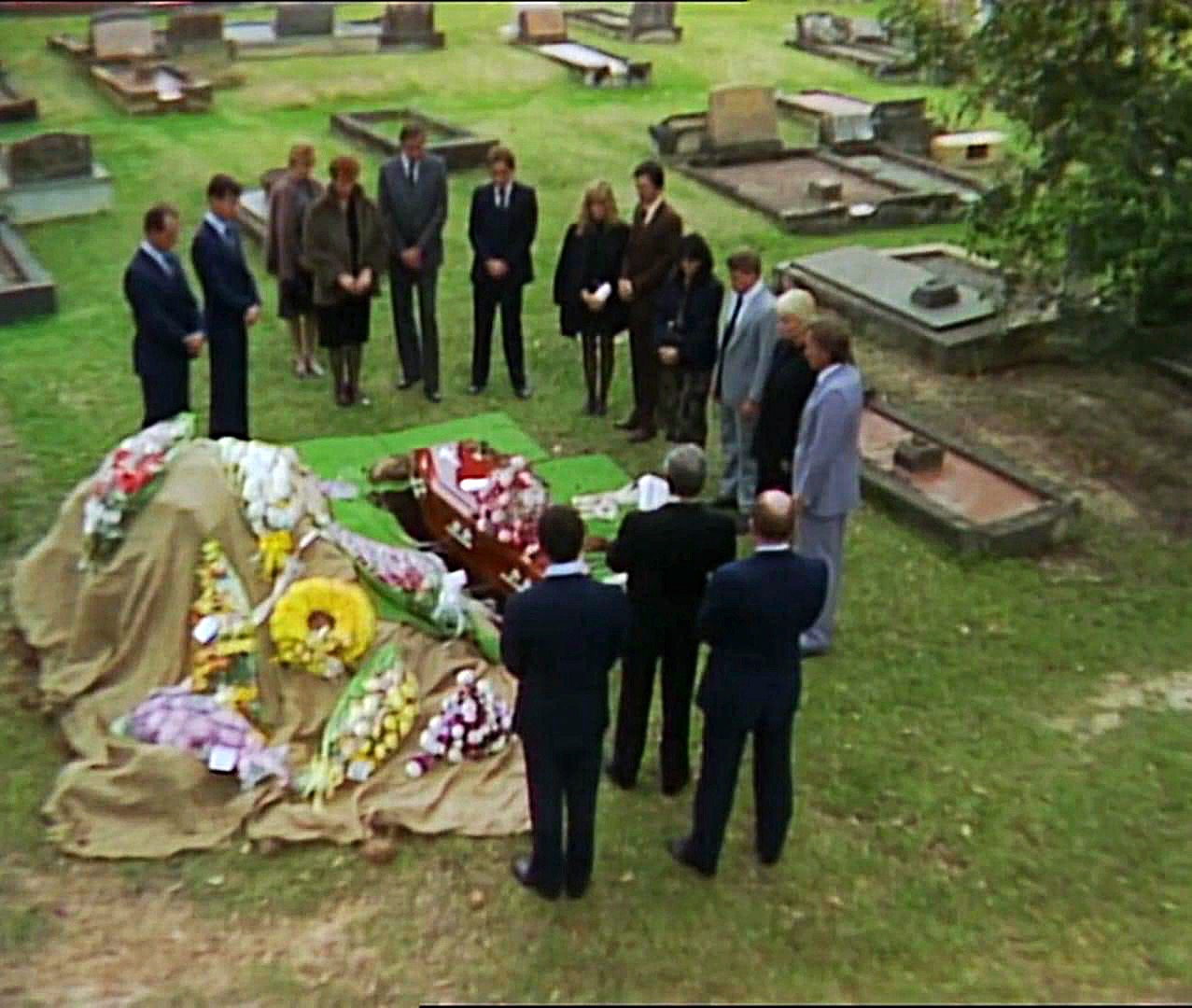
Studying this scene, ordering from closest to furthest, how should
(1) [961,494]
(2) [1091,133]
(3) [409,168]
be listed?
(1) [961,494]
(2) [1091,133]
(3) [409,168]

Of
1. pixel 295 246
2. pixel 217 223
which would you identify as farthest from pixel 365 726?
pixel 295 246

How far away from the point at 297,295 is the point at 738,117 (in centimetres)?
805

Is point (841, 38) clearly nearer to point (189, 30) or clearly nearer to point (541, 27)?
point (541, 27)

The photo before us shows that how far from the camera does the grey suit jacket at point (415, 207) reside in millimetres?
10914

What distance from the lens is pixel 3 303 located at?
1284 cm

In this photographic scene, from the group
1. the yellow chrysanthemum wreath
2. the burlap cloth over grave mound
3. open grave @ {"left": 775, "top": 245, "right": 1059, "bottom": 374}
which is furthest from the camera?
open grave @ {"left": 775, "top": 245, "right": 1059, "bottom": 374}

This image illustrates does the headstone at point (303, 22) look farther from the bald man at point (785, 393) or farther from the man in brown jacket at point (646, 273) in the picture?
the bald man at point (785, 393)

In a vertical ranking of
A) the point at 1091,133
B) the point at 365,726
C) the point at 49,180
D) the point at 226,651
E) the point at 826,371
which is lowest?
the point at 49,180

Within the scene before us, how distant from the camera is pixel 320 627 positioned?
7.29 m

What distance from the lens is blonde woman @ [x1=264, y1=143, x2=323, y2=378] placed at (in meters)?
10.8

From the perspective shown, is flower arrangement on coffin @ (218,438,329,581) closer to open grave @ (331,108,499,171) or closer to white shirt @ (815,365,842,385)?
white shirt @ (815,365,842,385)

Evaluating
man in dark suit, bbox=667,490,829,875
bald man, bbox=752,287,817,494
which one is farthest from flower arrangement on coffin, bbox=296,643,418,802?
bald man, bbox=752,287,817,494

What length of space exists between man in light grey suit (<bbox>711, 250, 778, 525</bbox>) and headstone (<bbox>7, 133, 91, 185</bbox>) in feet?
28.6

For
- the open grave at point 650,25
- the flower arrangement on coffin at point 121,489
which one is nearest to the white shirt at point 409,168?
the flower arrangement on coffin at point 121,489
